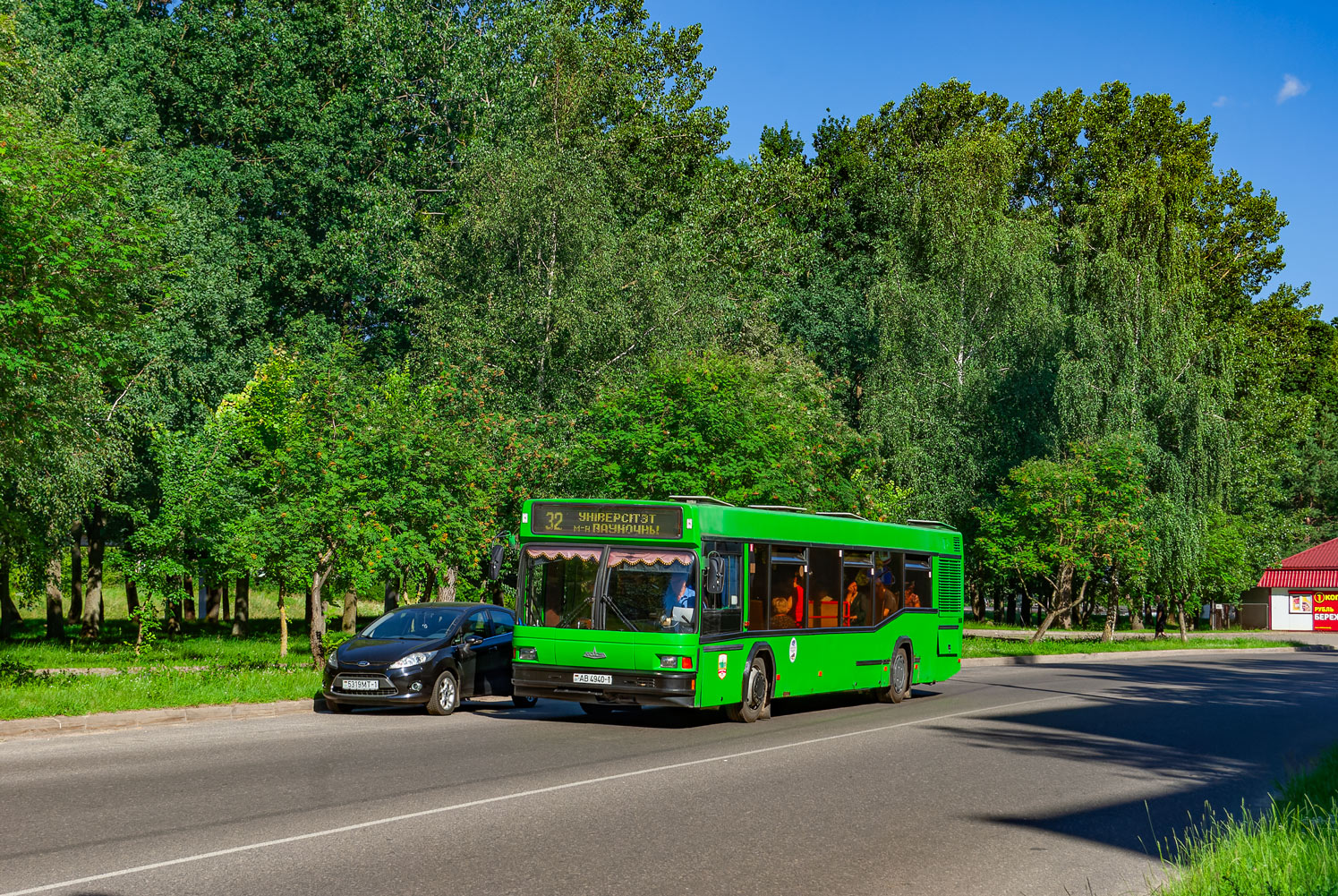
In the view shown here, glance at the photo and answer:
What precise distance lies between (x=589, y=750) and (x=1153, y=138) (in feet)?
178

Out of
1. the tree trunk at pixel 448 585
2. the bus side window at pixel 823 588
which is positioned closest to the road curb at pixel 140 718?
the bus side window at pixel 823 588

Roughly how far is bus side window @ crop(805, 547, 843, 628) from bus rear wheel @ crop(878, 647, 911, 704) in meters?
2.53

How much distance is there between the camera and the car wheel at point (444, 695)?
17188mm

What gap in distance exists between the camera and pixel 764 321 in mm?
47031

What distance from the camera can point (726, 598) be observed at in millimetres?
16234

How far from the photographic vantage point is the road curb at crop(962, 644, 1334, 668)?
34.1m

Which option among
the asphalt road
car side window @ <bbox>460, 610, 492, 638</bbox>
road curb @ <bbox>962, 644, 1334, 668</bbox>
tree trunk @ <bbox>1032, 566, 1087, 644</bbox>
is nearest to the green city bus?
the asphalt road

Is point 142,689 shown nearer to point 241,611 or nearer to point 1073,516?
point 241,611

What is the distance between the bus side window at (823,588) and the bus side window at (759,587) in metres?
1.23

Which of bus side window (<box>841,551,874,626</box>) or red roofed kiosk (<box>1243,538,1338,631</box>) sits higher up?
bus side window (<box>841,551,874,626</box>)

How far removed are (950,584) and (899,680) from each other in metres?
2.94

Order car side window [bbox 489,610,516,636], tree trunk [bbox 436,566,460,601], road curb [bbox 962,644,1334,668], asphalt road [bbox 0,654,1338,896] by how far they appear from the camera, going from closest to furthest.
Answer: asphalt road [bbox 0,654,1338,896] → car side window [bbox 489,610,516,636] → tree trunk [bbox 436,566,460,601] → road curb [bbox 962,644,1334,668]

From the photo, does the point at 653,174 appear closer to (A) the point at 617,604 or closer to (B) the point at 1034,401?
(B) the point at 1034,401

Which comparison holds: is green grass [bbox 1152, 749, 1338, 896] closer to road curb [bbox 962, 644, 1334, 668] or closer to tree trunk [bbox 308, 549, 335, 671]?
tree trunk [bbox 308, 549, 335, 671]
